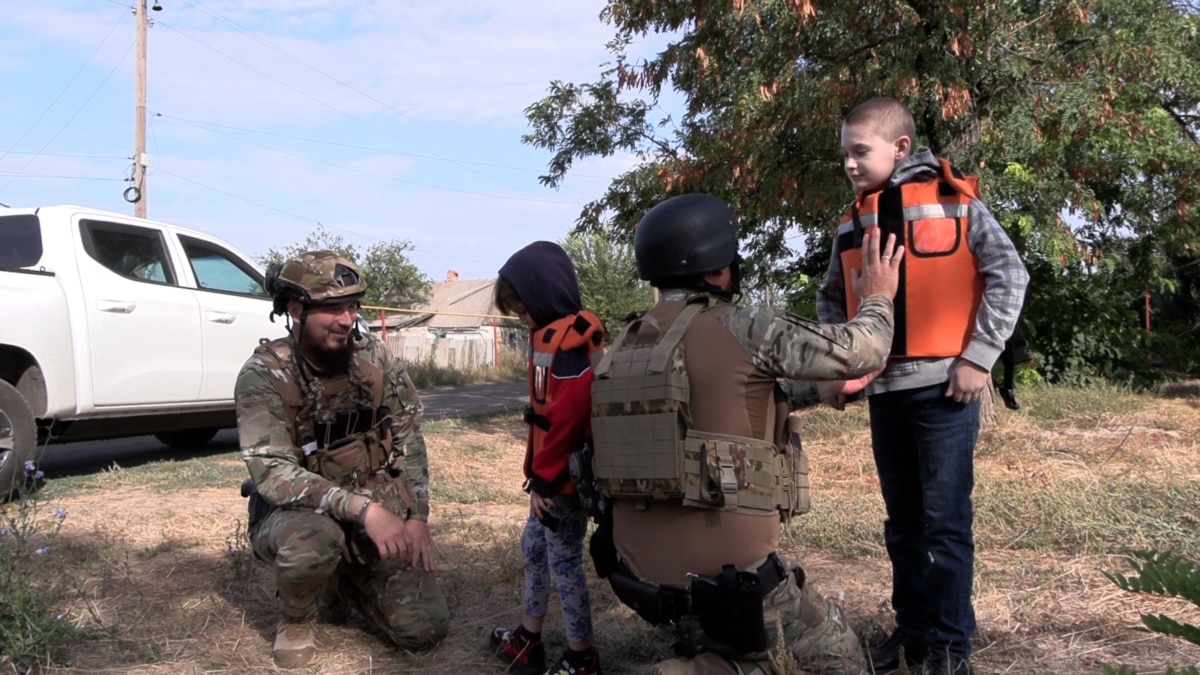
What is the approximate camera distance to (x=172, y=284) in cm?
702

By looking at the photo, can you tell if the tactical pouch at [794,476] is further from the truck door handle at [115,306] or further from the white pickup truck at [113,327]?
the truck door handle at [115,306]

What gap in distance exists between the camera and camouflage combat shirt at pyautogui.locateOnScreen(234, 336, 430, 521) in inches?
128

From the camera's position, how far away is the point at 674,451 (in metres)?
2.25

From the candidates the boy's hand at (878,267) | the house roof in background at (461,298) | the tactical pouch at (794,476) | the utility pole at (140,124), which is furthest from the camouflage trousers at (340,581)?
the house roof in background at (461,298)

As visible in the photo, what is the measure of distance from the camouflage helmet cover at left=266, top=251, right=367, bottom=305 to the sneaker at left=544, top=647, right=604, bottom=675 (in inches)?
58.5

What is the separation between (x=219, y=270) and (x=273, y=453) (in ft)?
15.7

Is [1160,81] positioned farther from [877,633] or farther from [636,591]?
[636,591]

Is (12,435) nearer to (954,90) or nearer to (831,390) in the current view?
(831,390)

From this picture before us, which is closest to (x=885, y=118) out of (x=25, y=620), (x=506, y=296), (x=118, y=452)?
(x=506, y=296)

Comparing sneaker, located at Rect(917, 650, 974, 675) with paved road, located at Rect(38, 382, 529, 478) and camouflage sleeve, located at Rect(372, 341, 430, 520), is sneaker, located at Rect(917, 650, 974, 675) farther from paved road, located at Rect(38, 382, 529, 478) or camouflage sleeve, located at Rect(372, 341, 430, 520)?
paved road, located at Rect(38, 382, 529, 478)

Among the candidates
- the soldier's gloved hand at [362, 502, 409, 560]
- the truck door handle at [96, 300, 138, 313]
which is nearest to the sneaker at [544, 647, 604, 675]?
the soldier's gloved hand at [362, 502, 409, 560]

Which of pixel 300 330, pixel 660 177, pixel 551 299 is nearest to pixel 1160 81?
pixel 660 177

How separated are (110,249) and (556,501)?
5133mm

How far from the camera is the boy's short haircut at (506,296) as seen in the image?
10.2 feet
